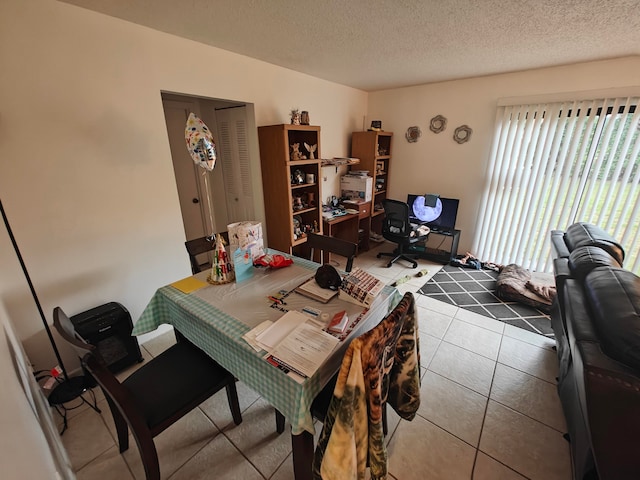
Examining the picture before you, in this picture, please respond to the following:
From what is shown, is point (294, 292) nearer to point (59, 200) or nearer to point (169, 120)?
point (59, 200)

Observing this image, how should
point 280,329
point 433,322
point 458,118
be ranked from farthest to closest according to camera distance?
1. point 458,118
2. point 433,322
3. point 280,329

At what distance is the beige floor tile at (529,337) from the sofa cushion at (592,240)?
0.81 m

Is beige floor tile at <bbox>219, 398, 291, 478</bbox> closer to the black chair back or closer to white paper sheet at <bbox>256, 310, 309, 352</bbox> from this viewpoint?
white paper sheet at <bbox>256, 310, 309, 352</bbox>

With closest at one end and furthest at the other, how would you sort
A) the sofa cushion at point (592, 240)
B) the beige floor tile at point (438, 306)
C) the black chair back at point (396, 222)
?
Result: 1. the sofa cushion at point (592, 240)
2. the beige floor tile at point (438, 306)
3. the black chair back at point (396, 222)

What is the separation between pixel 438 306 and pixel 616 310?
5.57ft

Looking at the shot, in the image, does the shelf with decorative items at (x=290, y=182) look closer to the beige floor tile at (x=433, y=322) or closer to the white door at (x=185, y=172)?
the white door at (x=185, y=172)

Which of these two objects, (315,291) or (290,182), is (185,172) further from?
(315,291)

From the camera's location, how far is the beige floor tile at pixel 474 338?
2115 millimetres

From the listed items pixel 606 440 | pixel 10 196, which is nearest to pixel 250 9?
pixel 10 196

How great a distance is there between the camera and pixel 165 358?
4.63 ft

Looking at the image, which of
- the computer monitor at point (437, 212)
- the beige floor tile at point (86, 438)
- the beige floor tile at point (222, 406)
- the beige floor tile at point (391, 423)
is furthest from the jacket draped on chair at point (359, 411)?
the computer monitor at point (437, 212)

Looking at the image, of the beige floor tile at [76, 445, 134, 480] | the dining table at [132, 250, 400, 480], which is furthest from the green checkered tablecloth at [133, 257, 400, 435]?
the beige floor tile at [76, 445, 134, 480]

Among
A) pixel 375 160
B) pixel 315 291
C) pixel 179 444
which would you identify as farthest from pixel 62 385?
pixel 375 160

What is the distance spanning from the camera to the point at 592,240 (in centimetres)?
178
